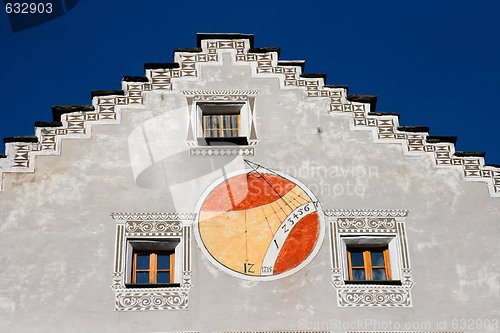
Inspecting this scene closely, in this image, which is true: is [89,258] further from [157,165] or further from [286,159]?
[286,159]

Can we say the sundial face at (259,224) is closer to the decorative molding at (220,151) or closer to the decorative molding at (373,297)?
the decorative molding at (220,151)

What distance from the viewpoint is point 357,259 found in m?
19.5

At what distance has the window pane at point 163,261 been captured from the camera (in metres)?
19.3

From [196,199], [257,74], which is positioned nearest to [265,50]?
[257,74]

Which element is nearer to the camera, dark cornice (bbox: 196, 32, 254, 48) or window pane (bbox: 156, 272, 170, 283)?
window pane (bbox: 156, 272, 170, 283)

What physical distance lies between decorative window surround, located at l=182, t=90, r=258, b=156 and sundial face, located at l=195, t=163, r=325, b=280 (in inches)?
19.4

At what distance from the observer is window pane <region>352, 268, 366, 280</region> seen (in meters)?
19.2

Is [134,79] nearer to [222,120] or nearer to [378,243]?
[222,120]

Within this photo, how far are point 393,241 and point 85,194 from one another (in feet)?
16.2

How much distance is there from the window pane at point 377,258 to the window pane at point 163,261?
3.21 meters

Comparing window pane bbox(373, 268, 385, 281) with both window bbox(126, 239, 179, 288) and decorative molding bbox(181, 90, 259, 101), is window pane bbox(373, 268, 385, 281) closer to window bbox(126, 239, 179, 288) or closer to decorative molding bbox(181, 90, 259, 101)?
window bbox(126, 239, 179, 288)

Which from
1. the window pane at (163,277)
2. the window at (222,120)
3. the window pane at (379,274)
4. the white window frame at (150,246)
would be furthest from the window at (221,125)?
the window pane at (379,274)

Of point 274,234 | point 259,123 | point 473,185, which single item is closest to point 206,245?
point 274,234

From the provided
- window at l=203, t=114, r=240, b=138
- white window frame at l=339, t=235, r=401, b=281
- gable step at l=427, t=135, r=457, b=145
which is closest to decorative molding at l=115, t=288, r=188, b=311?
white window frame at l=339, t=235, r=401, b=281
